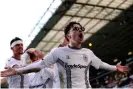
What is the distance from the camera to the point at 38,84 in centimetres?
636

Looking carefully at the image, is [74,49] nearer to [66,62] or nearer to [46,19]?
[66,62]

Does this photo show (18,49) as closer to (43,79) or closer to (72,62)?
(43,79)

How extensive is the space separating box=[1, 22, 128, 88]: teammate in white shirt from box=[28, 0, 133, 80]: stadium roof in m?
17.0

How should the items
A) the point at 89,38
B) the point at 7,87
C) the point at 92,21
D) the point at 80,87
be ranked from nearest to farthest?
the point at 80,87, the point at 7,87, the point at 92,21, the point at 89,38

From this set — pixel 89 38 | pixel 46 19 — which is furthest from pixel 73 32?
pixel 89 38

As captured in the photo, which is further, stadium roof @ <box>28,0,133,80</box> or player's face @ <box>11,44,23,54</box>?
stadium roof @ <box>28,0,133,80</box>

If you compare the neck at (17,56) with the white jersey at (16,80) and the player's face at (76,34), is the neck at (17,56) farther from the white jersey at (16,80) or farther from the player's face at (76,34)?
the player's face at (76,34)

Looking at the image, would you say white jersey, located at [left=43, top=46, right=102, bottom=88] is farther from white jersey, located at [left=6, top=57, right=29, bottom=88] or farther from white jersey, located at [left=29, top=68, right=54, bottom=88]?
white jersey, located at [left=29, top=68, right=54, bottom=88]


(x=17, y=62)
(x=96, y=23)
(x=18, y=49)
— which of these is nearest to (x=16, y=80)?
(x=17, y=62)

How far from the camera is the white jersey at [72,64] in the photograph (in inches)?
156

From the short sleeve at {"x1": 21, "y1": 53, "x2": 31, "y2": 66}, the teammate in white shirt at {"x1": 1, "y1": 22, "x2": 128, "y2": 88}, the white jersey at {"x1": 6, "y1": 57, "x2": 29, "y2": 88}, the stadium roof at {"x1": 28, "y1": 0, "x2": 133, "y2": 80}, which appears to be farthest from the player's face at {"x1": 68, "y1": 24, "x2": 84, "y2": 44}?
the stadium roof at {"x1": 28, "y1": 0, "x2": 133, "y2": 80}

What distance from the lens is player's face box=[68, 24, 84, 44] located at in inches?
162

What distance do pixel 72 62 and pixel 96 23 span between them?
2088 centimetres

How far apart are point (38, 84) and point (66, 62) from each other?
241 cm
